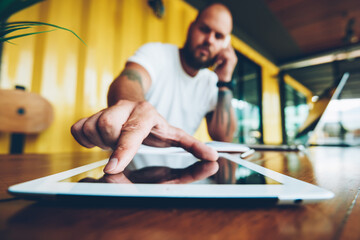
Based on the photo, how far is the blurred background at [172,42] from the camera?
1194 mm

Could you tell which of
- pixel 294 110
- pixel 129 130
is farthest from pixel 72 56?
pixel 294 110

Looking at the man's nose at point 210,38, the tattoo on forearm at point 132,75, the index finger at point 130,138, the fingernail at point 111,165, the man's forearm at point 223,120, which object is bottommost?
the fingernail at point 111,165

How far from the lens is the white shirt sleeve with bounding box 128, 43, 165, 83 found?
33.8 inches

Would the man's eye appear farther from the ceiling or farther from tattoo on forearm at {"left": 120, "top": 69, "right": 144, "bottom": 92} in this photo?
the ceiling

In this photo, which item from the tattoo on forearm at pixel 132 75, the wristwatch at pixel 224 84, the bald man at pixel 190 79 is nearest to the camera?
the tattoo on forearm at pixel 132 75

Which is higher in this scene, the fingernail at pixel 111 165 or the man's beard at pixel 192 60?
the man's beard at pixel 192 60

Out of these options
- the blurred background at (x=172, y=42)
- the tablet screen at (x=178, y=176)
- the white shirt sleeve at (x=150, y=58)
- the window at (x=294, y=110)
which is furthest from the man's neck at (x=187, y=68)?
the window at (x=294, y=110)

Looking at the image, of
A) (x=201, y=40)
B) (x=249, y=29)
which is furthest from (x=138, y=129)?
(x=249, y=29)

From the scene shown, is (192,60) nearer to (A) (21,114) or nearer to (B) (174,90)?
(B) (174,90)

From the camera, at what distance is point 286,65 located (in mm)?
4496

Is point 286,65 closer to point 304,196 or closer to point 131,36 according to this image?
point 131,36

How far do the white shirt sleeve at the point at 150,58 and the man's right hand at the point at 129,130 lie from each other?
1.92ft

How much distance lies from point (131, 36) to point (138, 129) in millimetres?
1732

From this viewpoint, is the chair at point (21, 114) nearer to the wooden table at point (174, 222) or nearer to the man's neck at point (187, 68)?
the man's neck at point (187, 68)
